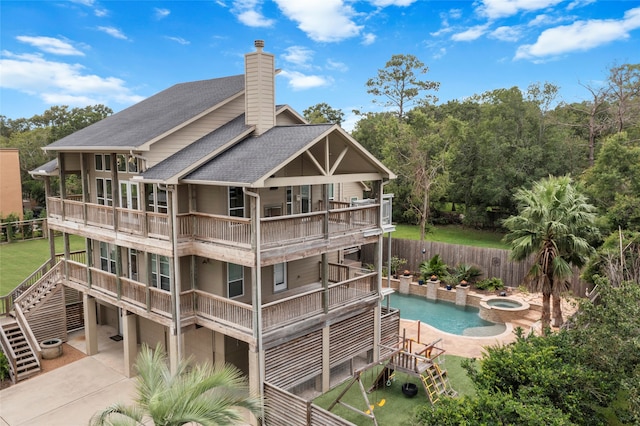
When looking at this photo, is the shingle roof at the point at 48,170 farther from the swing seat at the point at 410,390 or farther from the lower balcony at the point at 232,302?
the swing seat at the point at 410,390

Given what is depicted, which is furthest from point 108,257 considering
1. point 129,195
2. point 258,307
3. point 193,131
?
point 258,307

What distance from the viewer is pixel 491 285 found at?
26.2 meters

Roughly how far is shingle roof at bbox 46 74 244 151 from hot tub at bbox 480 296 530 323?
52.7ft

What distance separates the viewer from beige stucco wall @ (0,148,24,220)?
4006cm

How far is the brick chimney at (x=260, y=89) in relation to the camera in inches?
605

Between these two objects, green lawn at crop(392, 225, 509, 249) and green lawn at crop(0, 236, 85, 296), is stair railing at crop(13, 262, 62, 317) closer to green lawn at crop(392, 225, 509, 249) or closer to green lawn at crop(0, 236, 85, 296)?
green lawn at crop(0, 236, 85, 296)

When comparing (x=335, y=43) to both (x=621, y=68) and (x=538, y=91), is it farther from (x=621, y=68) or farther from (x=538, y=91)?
(x=621, y=68)

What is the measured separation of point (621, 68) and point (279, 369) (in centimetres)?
3202

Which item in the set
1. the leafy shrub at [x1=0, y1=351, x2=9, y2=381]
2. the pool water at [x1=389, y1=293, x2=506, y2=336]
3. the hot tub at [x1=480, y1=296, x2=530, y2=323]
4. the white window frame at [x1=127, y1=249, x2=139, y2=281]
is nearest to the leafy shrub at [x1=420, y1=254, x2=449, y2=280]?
the pool water at [x1=389, y1=293, x2=506, y2=336]

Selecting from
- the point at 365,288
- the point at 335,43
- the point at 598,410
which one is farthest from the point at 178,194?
the point at 335,43

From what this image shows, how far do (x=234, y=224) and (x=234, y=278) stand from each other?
283 centimetres

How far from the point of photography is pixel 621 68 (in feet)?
105

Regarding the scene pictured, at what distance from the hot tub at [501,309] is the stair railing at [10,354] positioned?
20.4m

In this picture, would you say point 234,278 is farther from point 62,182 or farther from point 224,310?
point 62,182
